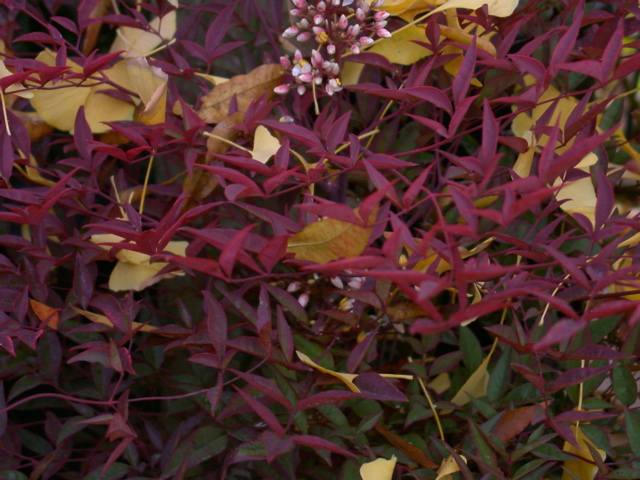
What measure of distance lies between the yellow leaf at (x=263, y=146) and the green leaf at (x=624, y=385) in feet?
1.47

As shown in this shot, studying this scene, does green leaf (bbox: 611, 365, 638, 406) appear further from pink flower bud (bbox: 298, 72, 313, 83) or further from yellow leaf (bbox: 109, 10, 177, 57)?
yellow leaf (bbox: 109, 10, 177, 57)

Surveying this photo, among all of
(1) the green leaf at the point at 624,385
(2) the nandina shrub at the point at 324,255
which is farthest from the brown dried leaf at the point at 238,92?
(1) the green leaf at the point at 624,385

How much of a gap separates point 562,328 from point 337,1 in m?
0.44

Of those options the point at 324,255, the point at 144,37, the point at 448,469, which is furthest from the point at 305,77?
the point at 448,469

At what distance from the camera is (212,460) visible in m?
0.81

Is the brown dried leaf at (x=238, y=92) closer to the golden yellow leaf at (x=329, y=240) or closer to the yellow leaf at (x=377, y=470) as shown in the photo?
the golden yellow leaf at (x=329, y=240)

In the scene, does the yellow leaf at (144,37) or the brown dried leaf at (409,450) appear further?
the yellow leaf at (144,37)

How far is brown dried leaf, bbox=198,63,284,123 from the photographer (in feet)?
2.53

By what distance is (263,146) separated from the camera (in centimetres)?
65

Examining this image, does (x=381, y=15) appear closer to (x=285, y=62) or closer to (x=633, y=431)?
(x=285, y=62)

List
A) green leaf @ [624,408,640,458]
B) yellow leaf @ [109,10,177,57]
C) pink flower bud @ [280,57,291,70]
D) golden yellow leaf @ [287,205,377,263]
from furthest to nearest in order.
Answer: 1. yellow leaf @ [109,10,177,57]
2. pink flower bud @ [280,57,291,70]
3. green leaf @ [624,408,640,458]
4. golden yellow leaf @ [287,205,377,263]

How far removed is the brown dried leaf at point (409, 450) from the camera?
0.68m

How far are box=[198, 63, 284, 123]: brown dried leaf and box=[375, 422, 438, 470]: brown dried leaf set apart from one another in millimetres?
419

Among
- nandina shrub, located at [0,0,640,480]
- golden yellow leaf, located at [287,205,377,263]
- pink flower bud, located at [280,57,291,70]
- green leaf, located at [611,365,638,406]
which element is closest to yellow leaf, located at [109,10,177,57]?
nandina shrub, located at [0,0,640,480]
